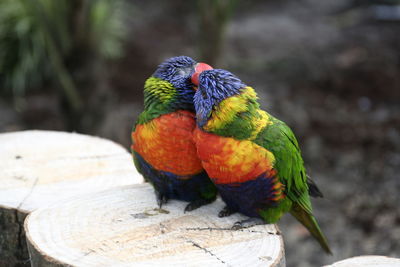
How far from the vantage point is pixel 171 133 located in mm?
2389

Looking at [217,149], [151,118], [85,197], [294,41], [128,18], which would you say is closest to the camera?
[217,149]

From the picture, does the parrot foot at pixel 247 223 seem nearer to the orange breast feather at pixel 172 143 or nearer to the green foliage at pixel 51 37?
the orange breast feather at pixel 172 143

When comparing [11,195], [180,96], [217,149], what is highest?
[180,96]

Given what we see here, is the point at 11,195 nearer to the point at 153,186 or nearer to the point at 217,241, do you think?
the point at 153,186

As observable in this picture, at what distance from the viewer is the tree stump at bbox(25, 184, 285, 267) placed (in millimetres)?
2119

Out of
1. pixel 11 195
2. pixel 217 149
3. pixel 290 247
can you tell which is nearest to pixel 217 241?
pixel 217 149

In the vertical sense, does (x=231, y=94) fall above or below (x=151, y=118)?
above

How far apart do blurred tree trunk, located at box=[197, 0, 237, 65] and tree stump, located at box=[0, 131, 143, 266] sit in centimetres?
218

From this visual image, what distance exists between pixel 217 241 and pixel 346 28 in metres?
6.56

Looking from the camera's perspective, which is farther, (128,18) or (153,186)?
(128,18)

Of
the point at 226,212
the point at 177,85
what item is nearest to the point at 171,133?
the point at 177,85

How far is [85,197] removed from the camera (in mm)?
2607

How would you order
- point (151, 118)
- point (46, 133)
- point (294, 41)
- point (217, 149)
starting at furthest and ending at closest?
1. point (294, 41)
2. point (46, 133)
3. point (151, 118)
4. point (217, 149)

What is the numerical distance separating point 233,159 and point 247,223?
14.6 inches
